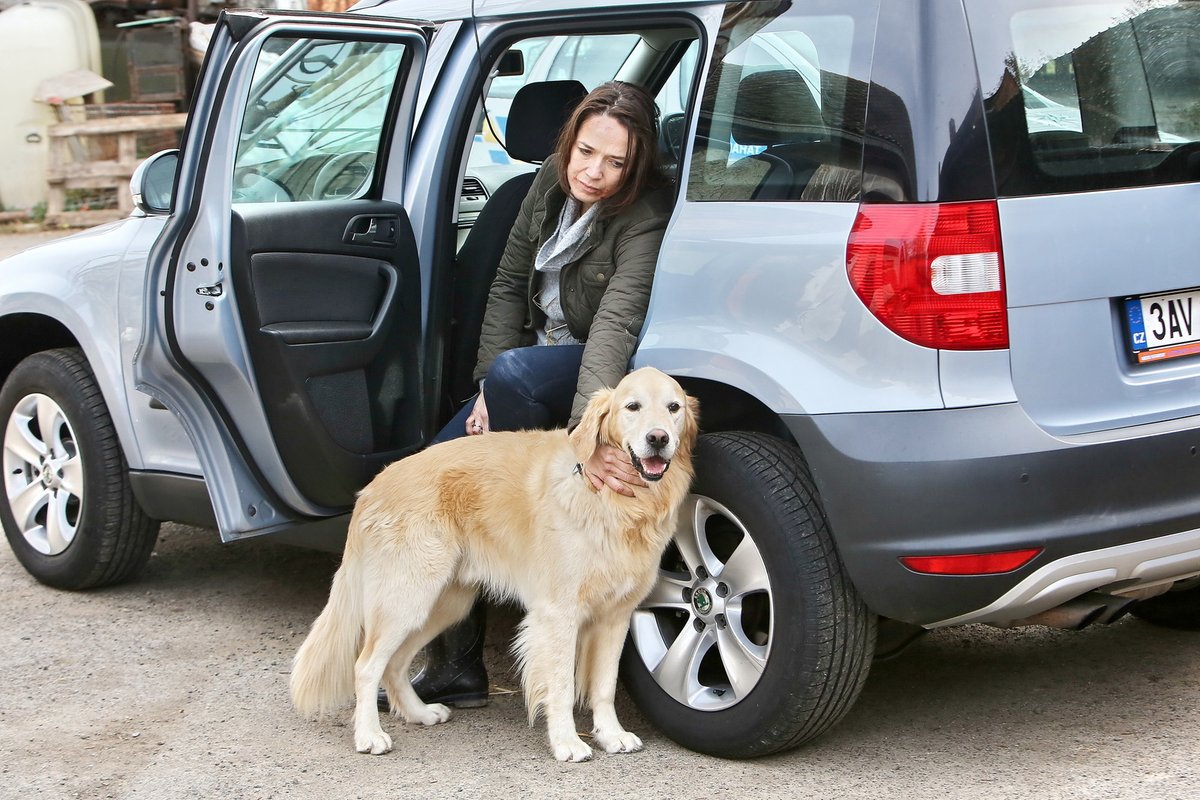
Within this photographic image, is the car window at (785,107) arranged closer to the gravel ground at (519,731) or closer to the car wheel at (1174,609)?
the gravel ground at (519,731)

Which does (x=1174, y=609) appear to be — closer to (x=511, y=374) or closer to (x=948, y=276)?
(x=948, y=276)

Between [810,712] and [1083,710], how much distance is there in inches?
39.2

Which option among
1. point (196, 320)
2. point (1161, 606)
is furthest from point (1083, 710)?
point (196, 320)

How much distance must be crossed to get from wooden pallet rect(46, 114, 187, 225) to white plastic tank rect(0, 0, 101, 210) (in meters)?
0.59

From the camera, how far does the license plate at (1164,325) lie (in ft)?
9.88

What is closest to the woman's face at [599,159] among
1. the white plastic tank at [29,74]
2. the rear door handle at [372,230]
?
the rear door handle at [372,230]

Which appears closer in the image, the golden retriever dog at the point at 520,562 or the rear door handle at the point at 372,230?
the golden retriever dog at the point at 520,562

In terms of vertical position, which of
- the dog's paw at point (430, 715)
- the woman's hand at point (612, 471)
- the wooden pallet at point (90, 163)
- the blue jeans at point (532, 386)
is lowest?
the dog's paw at point (430, 715)

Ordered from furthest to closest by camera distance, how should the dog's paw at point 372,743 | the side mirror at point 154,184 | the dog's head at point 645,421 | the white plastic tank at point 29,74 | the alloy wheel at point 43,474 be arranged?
the white plastic tank at point 29,74, the alloy wheel at point 43,474, the side mirror at point 154,184, the dog's paw at point 372,743, the dog's head at point 645,421

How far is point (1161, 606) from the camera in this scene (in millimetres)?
4305

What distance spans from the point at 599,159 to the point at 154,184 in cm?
146

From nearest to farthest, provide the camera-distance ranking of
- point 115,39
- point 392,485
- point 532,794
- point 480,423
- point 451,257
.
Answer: point 532,794, point 392,485, point 480,423, point 451,257, point 115,39

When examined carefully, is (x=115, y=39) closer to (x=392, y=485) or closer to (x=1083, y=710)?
(x=392, y=485)

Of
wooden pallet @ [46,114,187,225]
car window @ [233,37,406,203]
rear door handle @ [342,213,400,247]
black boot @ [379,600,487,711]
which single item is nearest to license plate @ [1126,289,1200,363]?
black boot @ [379,600,487,711]
